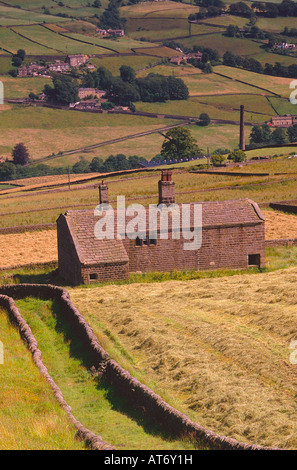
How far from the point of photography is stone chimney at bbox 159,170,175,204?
4496 cm

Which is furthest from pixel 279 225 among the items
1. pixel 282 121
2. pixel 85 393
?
pixel 282 121

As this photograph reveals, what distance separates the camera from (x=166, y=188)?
45281 mm

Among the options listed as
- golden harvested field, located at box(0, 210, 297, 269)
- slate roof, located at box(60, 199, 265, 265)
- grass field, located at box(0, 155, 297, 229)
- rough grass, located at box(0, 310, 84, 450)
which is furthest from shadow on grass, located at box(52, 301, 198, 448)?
grass field, located at box(0, 155, 297, 229)

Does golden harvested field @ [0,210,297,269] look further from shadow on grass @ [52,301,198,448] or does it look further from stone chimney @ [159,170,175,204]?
shadow on grass @ [52,301,198,448]

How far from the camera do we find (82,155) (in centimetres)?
17450

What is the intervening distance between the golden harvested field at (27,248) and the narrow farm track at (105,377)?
9.53m

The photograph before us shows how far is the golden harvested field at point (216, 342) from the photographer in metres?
21.9

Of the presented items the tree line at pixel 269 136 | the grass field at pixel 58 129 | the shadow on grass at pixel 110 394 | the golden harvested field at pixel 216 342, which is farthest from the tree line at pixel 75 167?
the shadow on grass at pixel 110 394

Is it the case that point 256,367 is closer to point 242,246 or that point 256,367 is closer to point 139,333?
point 139,333

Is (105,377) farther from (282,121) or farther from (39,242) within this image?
(282,121)

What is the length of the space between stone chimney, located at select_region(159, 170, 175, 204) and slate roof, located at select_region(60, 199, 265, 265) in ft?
4.53

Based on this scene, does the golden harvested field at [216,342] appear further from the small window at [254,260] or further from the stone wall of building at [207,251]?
the small window at [254,260]

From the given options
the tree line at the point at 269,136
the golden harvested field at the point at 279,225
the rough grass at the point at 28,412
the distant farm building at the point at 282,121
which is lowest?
the rough grass at the point at 28,412

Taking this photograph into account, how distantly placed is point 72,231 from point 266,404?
22.6m
